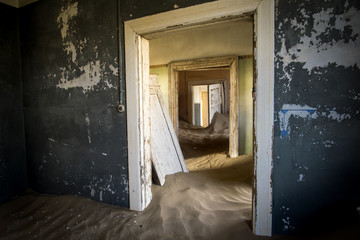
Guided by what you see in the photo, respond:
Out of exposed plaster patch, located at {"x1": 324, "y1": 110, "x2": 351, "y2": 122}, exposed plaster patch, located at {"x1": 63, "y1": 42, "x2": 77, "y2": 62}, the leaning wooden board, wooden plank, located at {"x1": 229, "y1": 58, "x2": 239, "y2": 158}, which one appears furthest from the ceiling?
exposed plaster patch, located at {"x1": 324, "y1": 110, "x2": 351, "y2": 122}

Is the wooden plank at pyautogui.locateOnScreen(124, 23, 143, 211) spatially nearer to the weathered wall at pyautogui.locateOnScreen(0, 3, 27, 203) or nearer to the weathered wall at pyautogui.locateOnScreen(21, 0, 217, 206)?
the weathered wall at pyautogui.locateOnScreen(21, 0, 217, 206)

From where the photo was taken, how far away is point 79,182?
2.66 m

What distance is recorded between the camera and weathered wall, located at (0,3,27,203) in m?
2.77

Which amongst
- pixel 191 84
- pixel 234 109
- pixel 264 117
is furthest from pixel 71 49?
pixel 191 84

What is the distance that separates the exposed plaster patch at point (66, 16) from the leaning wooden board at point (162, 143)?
4.46 ft

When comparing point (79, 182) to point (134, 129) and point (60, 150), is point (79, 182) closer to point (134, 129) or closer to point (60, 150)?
point (60, 150)

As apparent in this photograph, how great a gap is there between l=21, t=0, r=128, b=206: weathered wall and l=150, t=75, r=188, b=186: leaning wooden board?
72cm

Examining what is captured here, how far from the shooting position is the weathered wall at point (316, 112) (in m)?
1.51

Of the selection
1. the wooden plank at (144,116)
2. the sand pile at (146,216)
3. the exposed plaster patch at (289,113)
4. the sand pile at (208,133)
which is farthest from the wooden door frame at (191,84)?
the exposed plaster patch at (289,113)

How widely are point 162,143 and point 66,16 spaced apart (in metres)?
2.15

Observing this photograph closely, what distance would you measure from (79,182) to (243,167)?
9.34ft

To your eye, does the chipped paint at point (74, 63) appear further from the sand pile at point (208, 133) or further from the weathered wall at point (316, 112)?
the sand pile at point (208, 133)

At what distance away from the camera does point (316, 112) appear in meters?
1.60

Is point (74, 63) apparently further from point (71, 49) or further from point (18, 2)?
point (18, 2)
